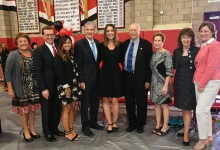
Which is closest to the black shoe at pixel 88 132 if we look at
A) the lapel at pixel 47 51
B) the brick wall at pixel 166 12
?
the lapel at pixel 47 51

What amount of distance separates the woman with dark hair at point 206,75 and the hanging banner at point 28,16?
581 centimetres

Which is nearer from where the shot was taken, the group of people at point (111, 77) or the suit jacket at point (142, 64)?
the group of people at point (111, 77)

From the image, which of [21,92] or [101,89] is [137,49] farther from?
[21,92]

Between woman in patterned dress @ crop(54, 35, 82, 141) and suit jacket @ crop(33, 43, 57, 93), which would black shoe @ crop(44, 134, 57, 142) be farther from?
suit jacket @ crop(33, 43, 57, 93)

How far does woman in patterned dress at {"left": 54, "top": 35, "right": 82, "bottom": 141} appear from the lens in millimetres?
2377

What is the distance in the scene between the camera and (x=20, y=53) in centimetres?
248

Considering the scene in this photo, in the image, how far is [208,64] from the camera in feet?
6.81

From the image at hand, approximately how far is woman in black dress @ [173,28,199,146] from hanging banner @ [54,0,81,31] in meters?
4.31

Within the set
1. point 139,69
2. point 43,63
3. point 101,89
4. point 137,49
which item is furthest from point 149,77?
point 43,63

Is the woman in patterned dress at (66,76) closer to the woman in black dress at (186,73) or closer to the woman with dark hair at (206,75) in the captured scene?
the woman in black dress at (186,73)

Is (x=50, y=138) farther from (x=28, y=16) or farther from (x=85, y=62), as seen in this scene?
(x=28, y=16)

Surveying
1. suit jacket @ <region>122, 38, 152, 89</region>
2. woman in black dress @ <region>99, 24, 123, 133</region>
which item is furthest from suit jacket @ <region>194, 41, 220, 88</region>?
woman in black dress @ <region>99, 24, 123, 133</region>

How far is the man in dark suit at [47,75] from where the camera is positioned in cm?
241

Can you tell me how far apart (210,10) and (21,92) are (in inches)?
173
